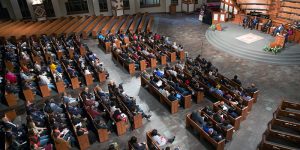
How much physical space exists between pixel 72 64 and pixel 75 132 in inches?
236

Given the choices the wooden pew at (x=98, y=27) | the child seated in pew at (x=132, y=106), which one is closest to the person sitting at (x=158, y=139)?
the child seated in pew at (x=132, y=106)

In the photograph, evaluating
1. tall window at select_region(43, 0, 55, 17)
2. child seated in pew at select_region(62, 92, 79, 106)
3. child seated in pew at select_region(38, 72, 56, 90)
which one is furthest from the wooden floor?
child seated in pew at select_region(62, 92, 79, 106)

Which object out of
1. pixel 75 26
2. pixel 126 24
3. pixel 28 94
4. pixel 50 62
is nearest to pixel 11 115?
pixel 28 94

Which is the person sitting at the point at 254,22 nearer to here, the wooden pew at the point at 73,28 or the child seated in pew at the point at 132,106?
the child seated in pew at the point at 132,106

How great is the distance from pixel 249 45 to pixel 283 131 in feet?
25.1

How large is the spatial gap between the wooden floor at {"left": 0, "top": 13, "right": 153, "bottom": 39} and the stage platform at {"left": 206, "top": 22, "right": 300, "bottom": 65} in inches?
206

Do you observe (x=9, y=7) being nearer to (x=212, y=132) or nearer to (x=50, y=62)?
(x=50, y=62)

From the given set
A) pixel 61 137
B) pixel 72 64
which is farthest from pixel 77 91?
pixel 61 137

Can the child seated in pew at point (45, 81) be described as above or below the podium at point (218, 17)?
below

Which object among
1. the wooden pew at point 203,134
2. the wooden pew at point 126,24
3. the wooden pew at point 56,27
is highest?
the wooden pew at point 56,27

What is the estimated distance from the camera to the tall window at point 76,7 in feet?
73.7

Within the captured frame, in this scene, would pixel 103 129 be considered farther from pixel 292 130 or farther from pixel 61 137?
pixel 292 130

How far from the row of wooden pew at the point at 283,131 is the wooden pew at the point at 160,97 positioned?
332cm

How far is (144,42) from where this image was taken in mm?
15914
